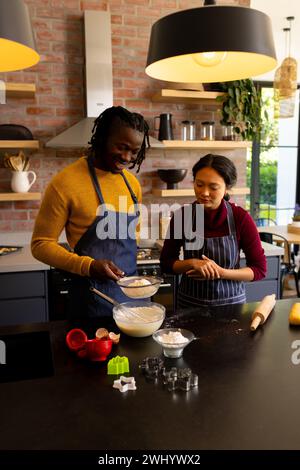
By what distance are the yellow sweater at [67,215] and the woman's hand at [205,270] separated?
44 cm

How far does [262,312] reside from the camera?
156cm

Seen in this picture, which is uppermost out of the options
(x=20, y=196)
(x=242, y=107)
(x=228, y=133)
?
(x=242, y=107)

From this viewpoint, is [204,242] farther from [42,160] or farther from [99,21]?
[99,21]

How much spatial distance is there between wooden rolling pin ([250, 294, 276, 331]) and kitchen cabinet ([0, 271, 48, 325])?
60.2 inches

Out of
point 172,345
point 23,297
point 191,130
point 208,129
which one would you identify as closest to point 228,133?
point 208,129

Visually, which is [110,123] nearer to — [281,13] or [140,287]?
[140,287]

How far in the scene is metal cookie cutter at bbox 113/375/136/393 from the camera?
1.11 meters

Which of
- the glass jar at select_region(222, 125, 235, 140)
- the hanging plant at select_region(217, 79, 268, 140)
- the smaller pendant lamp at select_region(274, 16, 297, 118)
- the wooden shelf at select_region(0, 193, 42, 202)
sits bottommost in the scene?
the wooden shelf at select_region(0, 193, 42, 202)

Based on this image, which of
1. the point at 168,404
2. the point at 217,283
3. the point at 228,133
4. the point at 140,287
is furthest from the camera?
the point at 228,133

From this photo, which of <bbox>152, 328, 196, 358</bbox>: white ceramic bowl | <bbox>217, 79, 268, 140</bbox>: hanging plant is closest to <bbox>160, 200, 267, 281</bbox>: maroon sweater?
<bbox>152, 328, 196, 358</bbox>: white ceramic bowl

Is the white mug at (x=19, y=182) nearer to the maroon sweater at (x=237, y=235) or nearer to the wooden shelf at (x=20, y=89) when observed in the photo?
the wooden shelf at (x=20, y=89)

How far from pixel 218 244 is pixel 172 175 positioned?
1.55 metres

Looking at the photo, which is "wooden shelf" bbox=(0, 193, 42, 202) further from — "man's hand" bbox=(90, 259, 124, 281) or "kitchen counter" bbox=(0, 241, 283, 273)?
"man's hand" bbox=(90, 259, 124, 281)

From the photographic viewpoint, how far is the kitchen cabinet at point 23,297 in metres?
2.64
